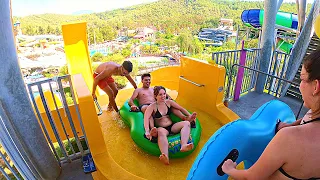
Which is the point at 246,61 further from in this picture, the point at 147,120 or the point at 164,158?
the point at 164,158

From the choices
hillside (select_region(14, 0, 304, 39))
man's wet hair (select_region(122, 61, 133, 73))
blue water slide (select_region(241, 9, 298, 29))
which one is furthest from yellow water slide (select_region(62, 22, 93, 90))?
hillside (select_region(14, 0, 304, 39))

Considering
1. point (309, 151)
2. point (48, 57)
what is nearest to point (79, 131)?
point (309, 151)

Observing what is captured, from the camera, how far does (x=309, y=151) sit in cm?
90

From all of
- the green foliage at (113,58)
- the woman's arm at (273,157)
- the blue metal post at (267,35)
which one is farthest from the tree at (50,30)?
the woman's arm at (273,157)

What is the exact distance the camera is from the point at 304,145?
0.90 meters

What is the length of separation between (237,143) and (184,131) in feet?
3.95

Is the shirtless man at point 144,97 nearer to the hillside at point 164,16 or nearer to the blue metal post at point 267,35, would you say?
the blue metal post at point 267,35

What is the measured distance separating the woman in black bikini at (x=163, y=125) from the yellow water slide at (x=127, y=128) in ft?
0.84

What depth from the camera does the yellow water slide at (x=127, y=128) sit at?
8.43 feet

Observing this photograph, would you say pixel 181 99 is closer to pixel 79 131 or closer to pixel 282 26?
pixel 79 131

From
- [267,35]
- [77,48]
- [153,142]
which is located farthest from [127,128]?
[267,35]

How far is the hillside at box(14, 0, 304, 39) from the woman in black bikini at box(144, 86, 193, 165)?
4675cm

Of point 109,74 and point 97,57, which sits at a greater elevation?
point 109,74

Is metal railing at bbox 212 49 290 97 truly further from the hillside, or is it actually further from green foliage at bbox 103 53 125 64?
the hillside
